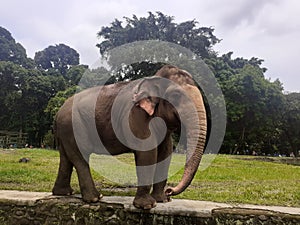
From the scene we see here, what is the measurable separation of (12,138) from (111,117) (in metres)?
23.7

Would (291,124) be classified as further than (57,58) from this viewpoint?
No

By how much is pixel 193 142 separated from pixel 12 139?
2475cm

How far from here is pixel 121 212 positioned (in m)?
4.06

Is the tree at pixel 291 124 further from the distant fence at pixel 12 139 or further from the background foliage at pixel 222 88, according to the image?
the distant fence at pixel 12 139

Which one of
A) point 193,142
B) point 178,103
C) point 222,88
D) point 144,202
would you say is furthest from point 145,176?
point 222,88

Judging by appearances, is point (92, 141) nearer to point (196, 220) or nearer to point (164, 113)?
point (164, 113)

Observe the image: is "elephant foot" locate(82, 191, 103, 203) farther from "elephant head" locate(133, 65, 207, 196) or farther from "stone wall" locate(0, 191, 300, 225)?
"elephant head" locate(133, 65, 207, 196)

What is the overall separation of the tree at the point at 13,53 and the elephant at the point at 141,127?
132ft

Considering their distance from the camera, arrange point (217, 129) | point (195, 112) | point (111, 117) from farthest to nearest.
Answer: point (217, 129) → point (111, 117) → point (195, 112)

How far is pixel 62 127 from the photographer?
4.41 m

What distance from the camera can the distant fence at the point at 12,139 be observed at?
24397 millimetres

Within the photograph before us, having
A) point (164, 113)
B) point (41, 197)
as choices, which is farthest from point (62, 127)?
point (164, 113)

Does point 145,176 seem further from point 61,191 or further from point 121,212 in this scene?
point 61,191

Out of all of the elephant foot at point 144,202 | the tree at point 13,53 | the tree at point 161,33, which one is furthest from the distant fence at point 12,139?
the elephant foot at point 144,202
